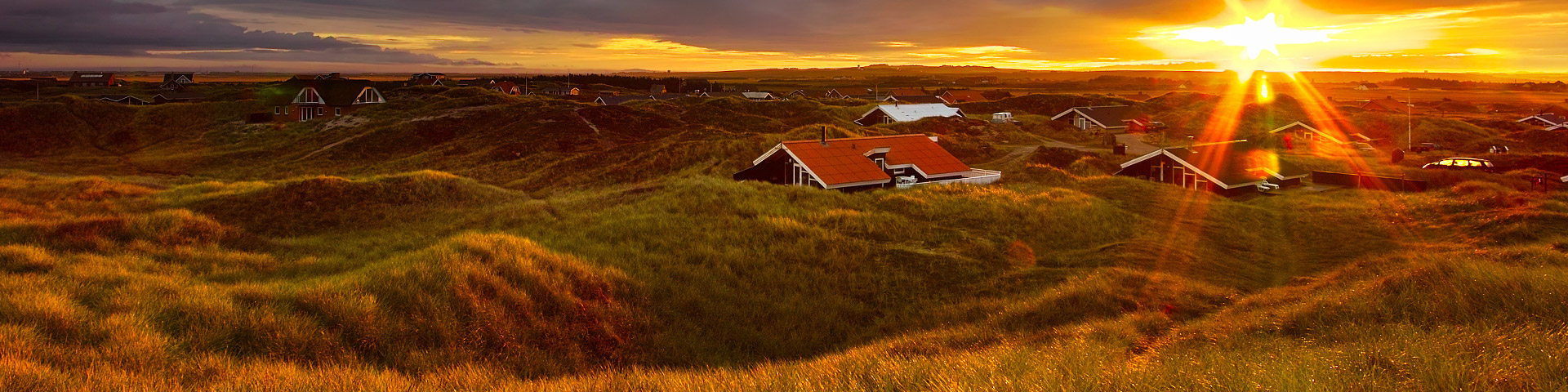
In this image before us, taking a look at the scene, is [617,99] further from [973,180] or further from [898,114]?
[973,180]

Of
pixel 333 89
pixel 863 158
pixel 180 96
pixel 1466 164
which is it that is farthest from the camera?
pixel 180 96

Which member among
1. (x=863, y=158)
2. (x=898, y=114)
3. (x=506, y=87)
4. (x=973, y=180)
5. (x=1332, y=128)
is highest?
(x=506, y=87)

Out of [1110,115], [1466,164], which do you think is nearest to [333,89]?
[1110,115]

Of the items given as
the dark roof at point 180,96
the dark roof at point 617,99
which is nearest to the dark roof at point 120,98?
the dark roof at point 180,96

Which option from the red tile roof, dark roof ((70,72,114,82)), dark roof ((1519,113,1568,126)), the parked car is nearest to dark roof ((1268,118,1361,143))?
the parked car

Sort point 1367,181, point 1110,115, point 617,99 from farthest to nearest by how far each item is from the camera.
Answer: point 617,99 → point 1110,115 → point 1367,181

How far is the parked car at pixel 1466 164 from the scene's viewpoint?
49.0 m

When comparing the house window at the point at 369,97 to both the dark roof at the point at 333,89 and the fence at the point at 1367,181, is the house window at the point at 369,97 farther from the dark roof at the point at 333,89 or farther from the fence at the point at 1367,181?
the fence at the point at 1367,181

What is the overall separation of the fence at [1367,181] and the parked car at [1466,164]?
832cm

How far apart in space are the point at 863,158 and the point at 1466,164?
38.1 m

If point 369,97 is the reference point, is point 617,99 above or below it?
above

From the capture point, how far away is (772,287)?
20203 mm

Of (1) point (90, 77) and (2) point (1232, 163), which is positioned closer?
(2) point (1232, 163)

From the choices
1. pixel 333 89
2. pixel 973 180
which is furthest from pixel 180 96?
pixel 973 180
